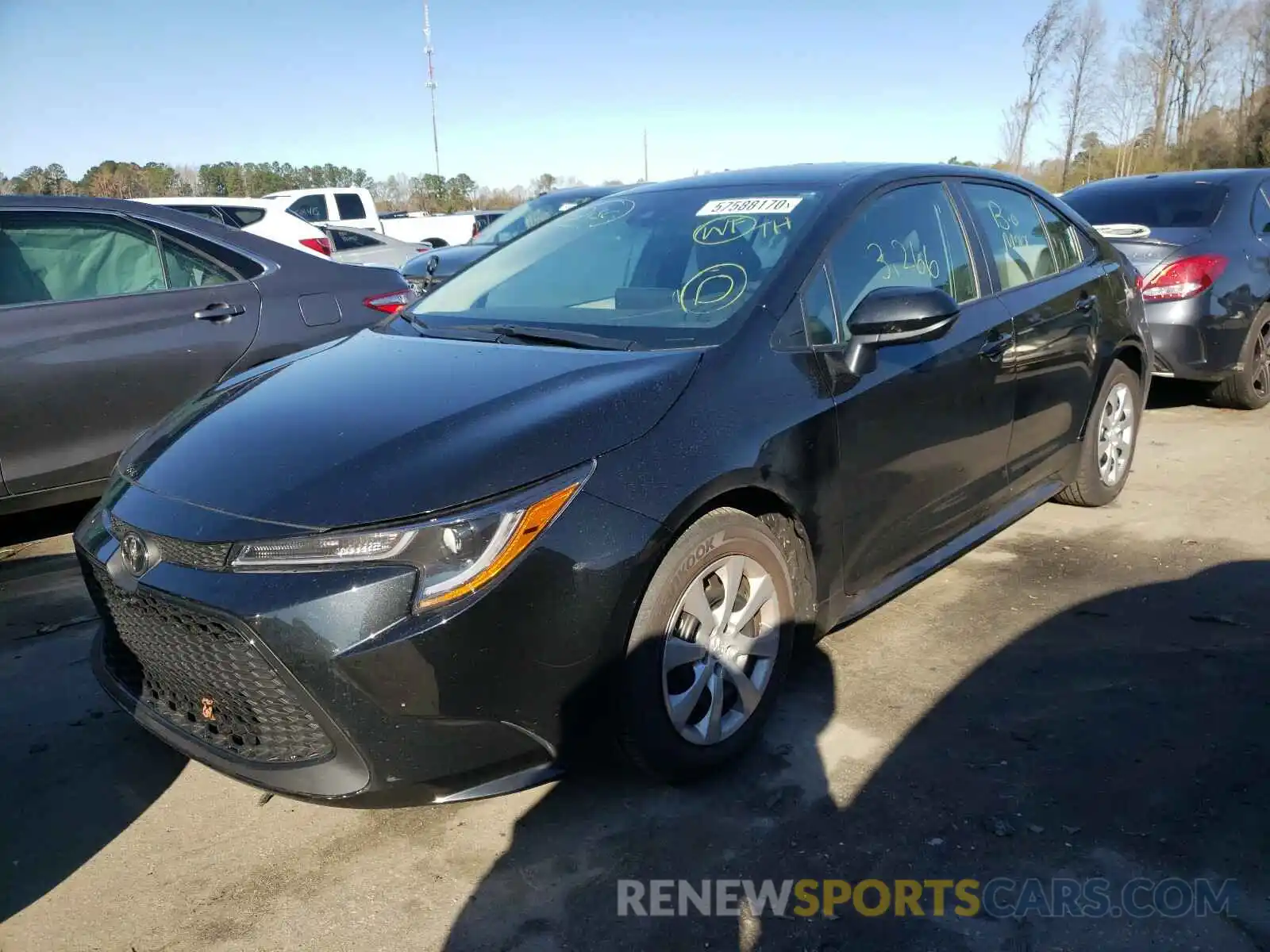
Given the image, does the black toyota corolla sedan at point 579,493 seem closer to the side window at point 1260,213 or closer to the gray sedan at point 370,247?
the side window at point 1260,213

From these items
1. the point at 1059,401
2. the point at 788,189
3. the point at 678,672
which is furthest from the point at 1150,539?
the point at 678,672

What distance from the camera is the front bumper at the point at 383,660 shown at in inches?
81.4

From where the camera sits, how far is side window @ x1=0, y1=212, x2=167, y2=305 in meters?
4.33

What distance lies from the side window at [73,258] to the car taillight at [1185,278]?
567cm

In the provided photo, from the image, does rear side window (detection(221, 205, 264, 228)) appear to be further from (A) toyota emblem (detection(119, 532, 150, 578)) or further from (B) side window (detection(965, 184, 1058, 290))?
(A) toyota emblem (detection(119, 532, 150, 578))

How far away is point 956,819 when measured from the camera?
2.52 meters

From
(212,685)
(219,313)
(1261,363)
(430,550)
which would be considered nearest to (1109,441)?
(1261,363)

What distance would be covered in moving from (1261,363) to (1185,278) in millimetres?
1080

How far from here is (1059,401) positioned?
4.14 meters

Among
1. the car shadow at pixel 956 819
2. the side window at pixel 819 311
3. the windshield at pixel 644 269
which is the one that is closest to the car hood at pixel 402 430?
the windshield at pixel 644 269

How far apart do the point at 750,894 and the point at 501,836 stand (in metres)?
0.65

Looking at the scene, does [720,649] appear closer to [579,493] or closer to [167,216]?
[579,493]

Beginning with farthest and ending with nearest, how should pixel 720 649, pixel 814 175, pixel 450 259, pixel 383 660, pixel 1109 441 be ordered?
pixel 450 259
pixel 1109 441
pixel 814 175
pixel 720 649
pixel 383 660

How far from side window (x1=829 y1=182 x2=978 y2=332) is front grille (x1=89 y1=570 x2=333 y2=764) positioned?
6.38 feet
